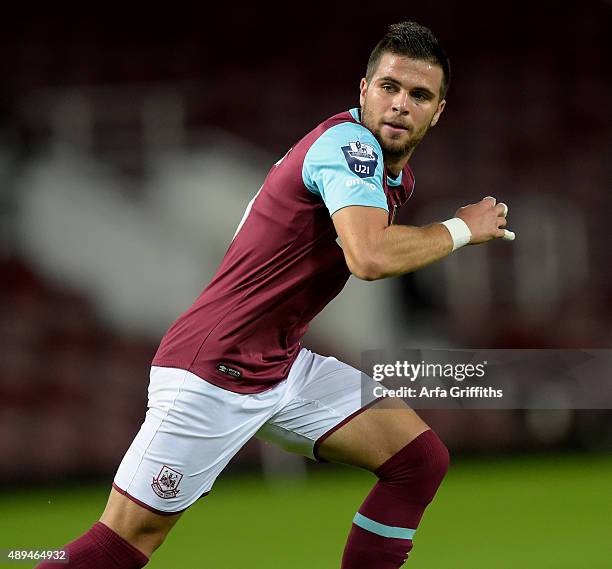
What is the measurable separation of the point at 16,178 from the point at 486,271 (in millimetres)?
3698

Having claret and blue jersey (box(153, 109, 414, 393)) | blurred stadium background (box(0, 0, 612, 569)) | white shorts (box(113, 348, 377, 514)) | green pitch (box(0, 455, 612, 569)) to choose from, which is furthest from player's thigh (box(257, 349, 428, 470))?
blurred stadium background (box(0, 0, 612, 569))

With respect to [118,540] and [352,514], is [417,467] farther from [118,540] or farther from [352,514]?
[352,514]

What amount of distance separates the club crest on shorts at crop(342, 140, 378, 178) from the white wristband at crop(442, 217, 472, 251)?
0.92 ft

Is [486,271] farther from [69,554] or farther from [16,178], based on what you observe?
[69,554]

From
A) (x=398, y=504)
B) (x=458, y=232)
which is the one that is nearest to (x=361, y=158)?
(x=458, y=232)

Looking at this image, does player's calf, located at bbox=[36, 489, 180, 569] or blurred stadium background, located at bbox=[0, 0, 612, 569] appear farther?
blurred stadium background, located at bbox=[0, 0, 612, 569]

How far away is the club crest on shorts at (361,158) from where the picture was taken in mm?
2727

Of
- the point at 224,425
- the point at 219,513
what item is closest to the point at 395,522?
the point at 224,425

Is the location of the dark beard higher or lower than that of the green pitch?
higher

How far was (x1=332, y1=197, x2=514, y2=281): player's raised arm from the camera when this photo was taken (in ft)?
8.79

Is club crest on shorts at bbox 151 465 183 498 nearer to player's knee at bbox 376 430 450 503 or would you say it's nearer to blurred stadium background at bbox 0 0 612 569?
player's knee at bbox 376 430 450 503

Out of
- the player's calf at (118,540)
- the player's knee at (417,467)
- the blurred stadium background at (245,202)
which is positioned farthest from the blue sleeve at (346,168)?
the blurred stadium background at (245,202)

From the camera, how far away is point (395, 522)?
10.3ft

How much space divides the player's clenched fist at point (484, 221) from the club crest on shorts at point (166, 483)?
1044 mm
